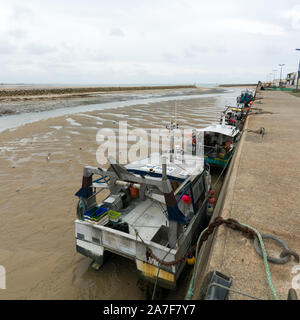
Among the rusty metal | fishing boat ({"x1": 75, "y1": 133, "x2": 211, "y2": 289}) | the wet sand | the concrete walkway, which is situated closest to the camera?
the concrete walkway

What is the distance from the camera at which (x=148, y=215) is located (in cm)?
581

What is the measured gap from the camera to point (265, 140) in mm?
10641

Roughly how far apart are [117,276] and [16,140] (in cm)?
1518

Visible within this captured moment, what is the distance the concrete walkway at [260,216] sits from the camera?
3.01 m

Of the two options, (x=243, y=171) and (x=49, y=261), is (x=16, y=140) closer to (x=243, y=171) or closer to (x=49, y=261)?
(x=49, y=261)

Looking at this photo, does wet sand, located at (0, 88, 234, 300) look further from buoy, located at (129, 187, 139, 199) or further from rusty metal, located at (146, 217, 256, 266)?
buoy, located at (129, 187, 139, 199)

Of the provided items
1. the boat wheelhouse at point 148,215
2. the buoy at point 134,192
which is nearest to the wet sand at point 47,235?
the boat wheelhouse at point 148,215

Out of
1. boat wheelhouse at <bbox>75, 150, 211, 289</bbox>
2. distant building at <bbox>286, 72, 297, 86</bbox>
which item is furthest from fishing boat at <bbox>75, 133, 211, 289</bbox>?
distant building at <bbox>286, 72, 297, 86</bbox>

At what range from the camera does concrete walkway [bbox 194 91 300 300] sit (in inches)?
119

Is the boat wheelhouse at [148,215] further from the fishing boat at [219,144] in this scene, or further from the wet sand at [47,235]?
the fishing boat at [219,144]

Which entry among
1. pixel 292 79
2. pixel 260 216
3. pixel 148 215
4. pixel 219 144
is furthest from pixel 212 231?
pixel 292 79

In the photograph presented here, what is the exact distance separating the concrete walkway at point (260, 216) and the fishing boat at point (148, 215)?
→ 33.0 inches

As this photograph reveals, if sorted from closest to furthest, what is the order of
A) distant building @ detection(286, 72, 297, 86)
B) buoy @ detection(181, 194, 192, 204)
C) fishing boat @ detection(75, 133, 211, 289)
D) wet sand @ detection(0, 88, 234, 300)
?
1. fishing boat @ detection(75, 133, 211, 289)
2. wet sand @ detection(0, 88, 234, 300)
3. buoy @ detection(181, 194, 192, 204)
4. distant building @ detection(286, 72, 297, 86)

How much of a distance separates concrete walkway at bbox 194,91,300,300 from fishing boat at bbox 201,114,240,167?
6.11 feet
